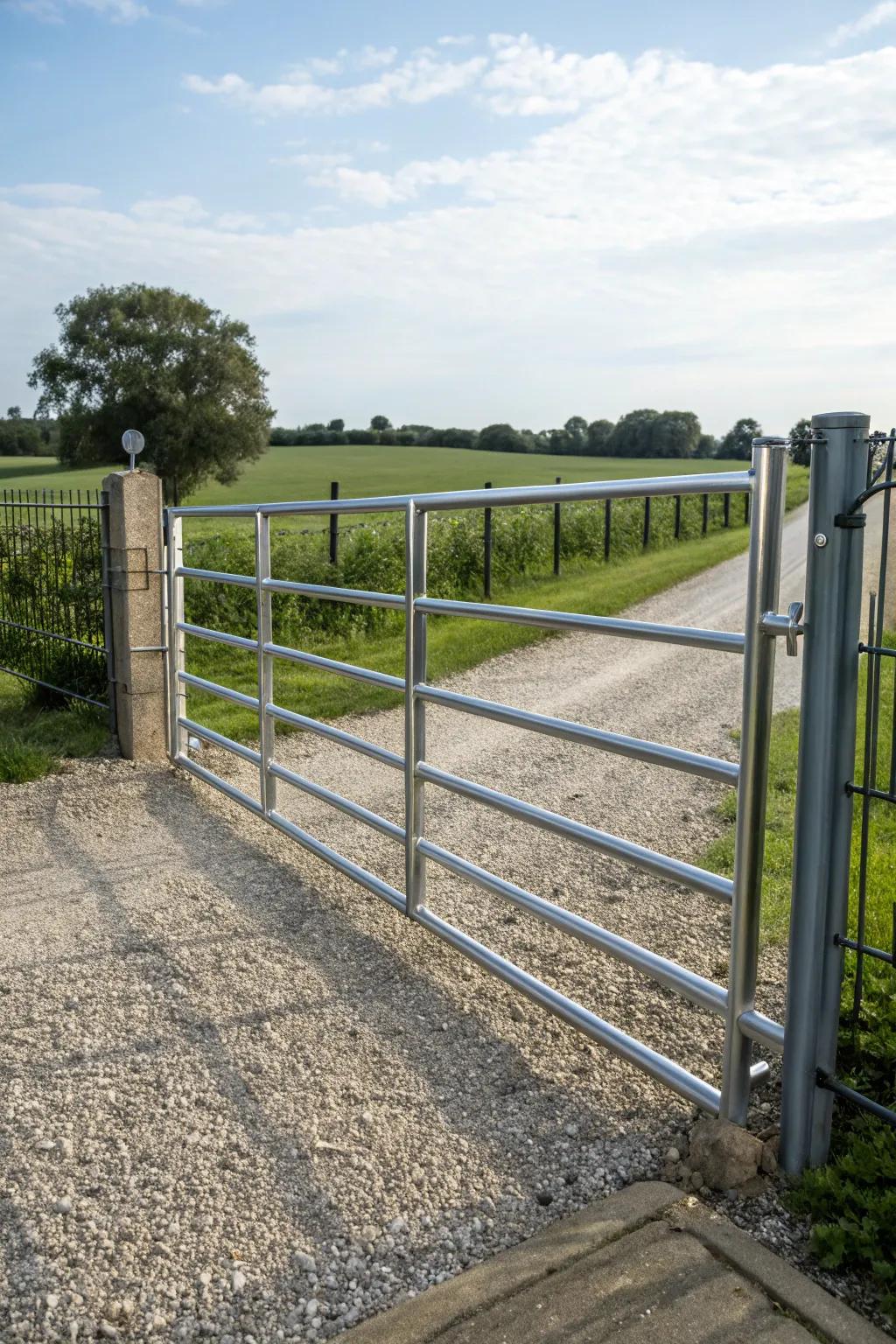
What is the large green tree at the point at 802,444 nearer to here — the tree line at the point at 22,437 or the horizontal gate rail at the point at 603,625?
the horizontal gate rail at the point at 603,625

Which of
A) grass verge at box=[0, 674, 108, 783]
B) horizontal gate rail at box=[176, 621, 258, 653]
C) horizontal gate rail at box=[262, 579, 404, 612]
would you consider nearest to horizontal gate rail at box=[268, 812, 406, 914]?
horizontal gate rail at box=[176, 621, 258, 653]

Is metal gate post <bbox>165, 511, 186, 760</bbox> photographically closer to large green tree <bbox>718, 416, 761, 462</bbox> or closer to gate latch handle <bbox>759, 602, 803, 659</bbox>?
gate latch handle <bbox>759, 602, 803, 659</bbox>

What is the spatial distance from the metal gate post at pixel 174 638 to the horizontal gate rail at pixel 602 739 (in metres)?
3.28

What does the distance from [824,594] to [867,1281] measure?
59.9 inches

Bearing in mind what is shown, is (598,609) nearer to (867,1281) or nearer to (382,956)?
(382,956)

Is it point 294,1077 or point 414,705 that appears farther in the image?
point 414,705

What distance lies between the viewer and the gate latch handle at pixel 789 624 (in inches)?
100

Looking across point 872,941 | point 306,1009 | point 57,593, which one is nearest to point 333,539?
point 57,593

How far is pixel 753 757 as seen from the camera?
2.70 metres

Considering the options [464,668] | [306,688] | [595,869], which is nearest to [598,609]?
[464,668]

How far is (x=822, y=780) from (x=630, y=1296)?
121cm

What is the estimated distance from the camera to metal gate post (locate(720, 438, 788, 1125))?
2.61 m

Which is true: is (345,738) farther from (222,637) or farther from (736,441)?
(736,441)

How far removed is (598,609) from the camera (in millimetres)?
13172
